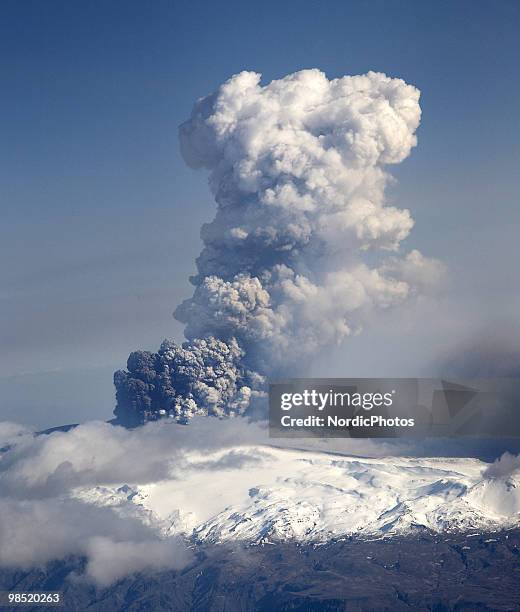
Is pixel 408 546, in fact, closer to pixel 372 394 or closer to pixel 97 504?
pixel 97 504

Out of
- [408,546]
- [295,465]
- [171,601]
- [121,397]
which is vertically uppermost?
[121,397]

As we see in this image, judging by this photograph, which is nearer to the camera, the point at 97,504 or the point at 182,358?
the point at 182,358

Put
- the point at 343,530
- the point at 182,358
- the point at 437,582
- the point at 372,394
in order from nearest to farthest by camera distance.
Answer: the point at 372,394 → the point at 182,358 → the point at 437,582 → the point at 343,530

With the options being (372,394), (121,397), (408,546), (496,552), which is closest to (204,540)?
(408,546)

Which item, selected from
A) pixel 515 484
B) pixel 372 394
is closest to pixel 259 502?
pixel 515 484

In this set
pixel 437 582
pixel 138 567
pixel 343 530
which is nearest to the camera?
pixel 437 582

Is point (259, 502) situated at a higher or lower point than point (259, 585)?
higher
